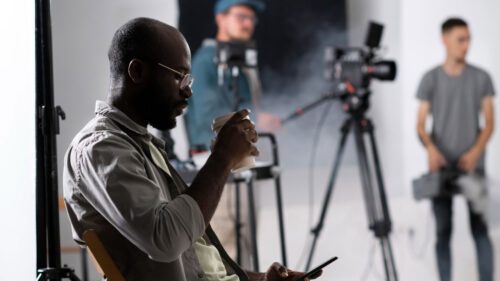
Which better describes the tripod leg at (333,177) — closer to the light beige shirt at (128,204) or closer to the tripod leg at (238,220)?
the tripod leg at (238,220)

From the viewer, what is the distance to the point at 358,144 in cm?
313

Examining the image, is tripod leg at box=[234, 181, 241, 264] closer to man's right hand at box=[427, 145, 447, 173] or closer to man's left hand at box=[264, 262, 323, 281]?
man's right hand at box=[427, 145, 447, 173]

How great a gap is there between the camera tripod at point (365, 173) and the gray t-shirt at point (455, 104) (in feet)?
1.37

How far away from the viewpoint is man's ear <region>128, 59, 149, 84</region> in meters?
1.15

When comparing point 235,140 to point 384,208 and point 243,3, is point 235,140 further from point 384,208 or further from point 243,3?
point 243,3

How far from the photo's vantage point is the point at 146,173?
108 centimetres

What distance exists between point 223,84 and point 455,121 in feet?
4.34

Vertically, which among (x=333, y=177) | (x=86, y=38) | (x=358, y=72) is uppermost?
(x=86, y=38)

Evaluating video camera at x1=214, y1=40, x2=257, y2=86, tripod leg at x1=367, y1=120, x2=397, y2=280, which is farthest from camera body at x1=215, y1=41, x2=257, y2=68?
tripod leg at x1=367, y1=120, x2=397, y2=280

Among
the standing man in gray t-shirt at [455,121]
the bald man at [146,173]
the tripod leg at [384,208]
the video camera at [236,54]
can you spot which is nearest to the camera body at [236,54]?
the video camera at [236,54]

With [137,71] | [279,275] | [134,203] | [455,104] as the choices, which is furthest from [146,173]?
[455,104]
